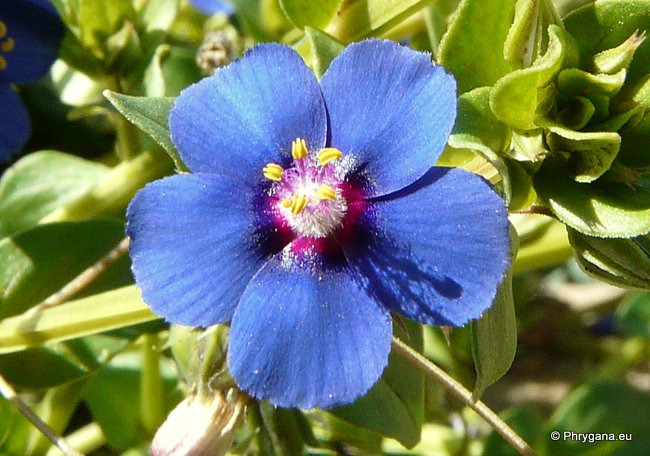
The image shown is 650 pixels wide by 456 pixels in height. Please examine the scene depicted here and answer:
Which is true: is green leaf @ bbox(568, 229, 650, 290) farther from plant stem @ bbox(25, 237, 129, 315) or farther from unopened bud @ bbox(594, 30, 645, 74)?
plant stem @ bbox(25, 237, 129, 315)

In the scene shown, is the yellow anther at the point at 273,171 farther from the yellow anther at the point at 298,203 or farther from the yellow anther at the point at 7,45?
the yellow anther at the point at 7,45

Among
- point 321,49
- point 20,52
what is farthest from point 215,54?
point 321,49

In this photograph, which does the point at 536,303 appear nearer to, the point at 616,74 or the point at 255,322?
the point at 616,74

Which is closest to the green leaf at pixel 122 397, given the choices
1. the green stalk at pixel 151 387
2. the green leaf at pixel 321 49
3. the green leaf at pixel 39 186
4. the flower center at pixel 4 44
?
the green stalk at pixel 151 387

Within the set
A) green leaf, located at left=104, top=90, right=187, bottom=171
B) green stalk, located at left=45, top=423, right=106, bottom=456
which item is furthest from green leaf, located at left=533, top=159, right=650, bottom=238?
green stalk, located at left=45, top=423, right=106, bottom=456

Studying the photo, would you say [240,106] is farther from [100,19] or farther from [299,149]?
[100,19]
